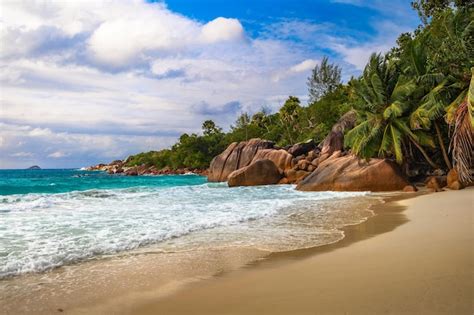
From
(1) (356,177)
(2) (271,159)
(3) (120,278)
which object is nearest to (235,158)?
(2) (271,159)

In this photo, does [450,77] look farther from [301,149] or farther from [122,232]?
[122,232]

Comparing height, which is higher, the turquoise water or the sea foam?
the turquoise water

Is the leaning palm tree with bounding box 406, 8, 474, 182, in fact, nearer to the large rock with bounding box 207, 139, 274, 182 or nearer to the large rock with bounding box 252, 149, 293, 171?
the large rock with bounding box 252, 149, 293, 171

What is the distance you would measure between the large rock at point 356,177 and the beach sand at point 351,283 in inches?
563

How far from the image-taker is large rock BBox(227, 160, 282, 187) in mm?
29891

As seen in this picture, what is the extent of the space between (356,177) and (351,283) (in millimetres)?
17962

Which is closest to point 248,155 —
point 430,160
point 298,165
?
point 298,165

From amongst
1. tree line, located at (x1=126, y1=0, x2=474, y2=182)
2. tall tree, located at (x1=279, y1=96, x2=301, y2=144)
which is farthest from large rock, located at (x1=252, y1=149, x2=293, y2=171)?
tall tree, located at (x1=279, y1=96, x2=301, y2=144)

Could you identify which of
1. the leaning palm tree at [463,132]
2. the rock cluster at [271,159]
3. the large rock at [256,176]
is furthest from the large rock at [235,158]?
the leaning palm tree at [463,132]

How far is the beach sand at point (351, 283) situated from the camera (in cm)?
380

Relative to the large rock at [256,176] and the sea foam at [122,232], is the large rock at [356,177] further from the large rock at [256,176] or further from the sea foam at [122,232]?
the sea foam at [122,232]

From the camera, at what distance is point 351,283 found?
4500 millimetres

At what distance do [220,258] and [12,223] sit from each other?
25.3 feet

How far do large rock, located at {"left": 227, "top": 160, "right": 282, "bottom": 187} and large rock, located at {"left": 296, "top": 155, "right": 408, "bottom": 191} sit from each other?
21.3 feet
